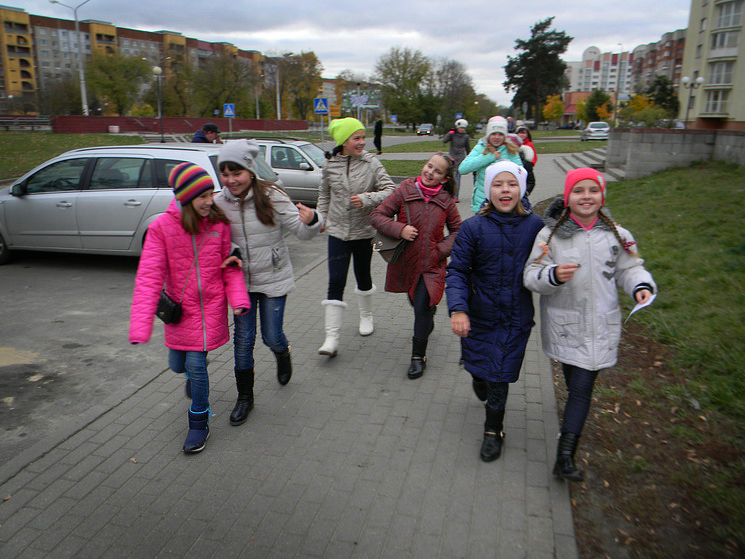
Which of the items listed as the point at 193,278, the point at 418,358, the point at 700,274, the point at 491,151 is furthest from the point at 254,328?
the point at 700,274

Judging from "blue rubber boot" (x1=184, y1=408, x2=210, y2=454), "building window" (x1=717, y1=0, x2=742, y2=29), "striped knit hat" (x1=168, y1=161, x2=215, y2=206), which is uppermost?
"building window" (x1=717, y1=0, x2=742, y2=29)

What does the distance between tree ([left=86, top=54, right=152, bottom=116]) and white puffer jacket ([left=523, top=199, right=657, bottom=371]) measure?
221 ft

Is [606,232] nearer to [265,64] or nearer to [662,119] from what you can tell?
[662,119]

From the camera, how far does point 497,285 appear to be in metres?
3.39

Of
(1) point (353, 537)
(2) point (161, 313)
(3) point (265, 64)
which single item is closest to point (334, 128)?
(2) point (161, 313)

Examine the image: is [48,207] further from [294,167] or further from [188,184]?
[188,184]

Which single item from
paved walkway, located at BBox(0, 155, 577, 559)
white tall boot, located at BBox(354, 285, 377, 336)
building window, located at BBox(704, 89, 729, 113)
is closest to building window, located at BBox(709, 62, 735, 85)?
building window, located at BBox(704, 89, 729, 113)

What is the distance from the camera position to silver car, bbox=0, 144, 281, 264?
788 cm

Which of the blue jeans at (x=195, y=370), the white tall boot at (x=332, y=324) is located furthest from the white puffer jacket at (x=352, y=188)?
the blue jeans at (x=195, y=370)

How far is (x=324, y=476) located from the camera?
338cm

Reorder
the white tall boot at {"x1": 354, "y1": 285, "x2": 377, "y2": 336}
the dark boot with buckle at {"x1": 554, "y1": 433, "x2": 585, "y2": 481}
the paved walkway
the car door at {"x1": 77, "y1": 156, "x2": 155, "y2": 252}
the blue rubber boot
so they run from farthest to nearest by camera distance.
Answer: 1. the car door at {"x1": 77, "y1": 156, "x2": 155, "y2": 252}
2. the white tall boot at {"x1": 354, "y1": 285, "x2": 377, "y2": 336}
3. the blue rubber boot
4. the dark boot with buckle at {"x1": 554, "y1": 433, "x2": 585, "y2": 481}
5. the paved walkway

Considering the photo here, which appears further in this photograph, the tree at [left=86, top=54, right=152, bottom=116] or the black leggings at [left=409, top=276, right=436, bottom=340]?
the tree at [left=86, top=54, right=152, bottom=116]

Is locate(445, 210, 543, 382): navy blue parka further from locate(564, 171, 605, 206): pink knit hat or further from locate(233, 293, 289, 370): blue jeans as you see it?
locate(233, 293, 289, 370): blue jeans

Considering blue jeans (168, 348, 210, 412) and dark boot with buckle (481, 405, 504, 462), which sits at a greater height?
blue jeans (168, 348, 210, 412)
